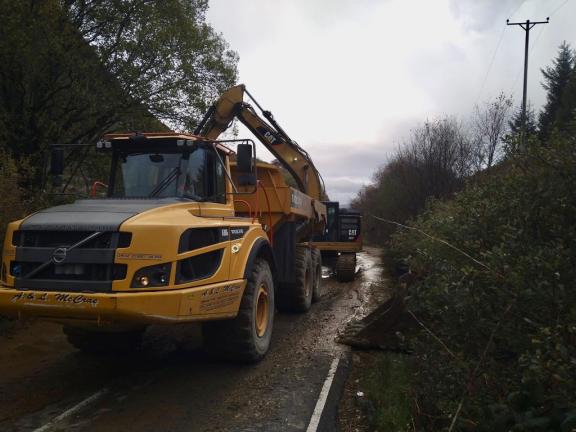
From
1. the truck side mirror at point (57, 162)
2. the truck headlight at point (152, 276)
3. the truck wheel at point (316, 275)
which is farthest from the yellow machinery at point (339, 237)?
the truck headlight at point (152, 276)

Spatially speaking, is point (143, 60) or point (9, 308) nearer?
point (9, 308)

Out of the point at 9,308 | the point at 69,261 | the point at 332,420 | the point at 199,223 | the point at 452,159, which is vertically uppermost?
the point at 452,159

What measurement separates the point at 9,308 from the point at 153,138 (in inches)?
93.5

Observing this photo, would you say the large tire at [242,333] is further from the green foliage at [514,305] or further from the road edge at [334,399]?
the green foliage at [514,305]

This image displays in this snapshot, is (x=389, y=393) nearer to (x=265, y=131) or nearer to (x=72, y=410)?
(x=72, y=410)

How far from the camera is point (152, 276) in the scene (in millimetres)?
Answer: 4559

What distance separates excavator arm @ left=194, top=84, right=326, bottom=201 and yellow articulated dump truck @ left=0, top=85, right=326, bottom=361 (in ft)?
9.01

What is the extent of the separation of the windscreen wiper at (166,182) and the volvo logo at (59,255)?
4.52 feet

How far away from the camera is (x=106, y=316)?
14.5ft

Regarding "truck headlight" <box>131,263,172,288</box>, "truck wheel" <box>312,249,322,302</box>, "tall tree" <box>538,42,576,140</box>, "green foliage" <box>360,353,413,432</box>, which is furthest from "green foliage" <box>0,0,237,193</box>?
"tall tree" <box>538,42,576,140</box>

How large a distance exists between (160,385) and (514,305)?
3.61 metres

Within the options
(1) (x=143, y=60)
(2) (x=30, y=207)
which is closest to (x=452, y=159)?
(1) (x=143, y=60)

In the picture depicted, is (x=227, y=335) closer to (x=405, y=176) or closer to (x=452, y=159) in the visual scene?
(x=452, y=159)

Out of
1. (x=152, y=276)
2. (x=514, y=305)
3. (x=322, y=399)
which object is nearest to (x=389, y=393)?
(x=322, y=399)
